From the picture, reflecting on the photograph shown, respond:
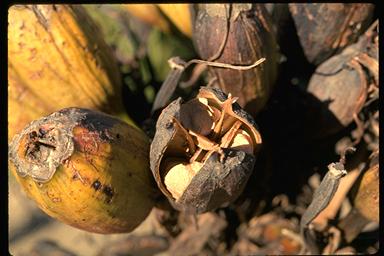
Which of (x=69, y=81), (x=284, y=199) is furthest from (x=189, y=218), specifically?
(x=69, y=81)

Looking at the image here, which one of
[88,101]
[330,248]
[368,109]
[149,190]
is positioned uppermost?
[88,101]

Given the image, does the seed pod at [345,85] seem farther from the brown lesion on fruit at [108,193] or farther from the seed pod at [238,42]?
the brown lesion on fruit at [108,193]

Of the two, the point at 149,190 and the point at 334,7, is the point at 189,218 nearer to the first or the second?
the point at 149,190

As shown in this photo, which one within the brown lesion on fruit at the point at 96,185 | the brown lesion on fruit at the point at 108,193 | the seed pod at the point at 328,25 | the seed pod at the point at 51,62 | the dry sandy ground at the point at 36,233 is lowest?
the dry sandy ground at the point at 36,233

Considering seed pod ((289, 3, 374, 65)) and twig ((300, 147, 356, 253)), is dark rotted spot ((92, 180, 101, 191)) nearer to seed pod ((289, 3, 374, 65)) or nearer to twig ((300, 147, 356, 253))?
twig ((300, 147, 356, 253))

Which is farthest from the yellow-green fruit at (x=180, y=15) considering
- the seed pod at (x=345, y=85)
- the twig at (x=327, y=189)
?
the twig at (x=327, y=189)

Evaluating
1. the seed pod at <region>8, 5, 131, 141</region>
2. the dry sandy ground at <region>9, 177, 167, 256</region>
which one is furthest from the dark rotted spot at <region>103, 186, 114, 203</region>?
the dry sandy ground at <region>9, 177, 167, 256</region>

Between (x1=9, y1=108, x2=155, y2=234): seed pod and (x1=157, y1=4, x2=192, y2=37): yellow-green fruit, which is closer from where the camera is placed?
(x1=9, y1=108, x2=155, y2=234): seed pod
